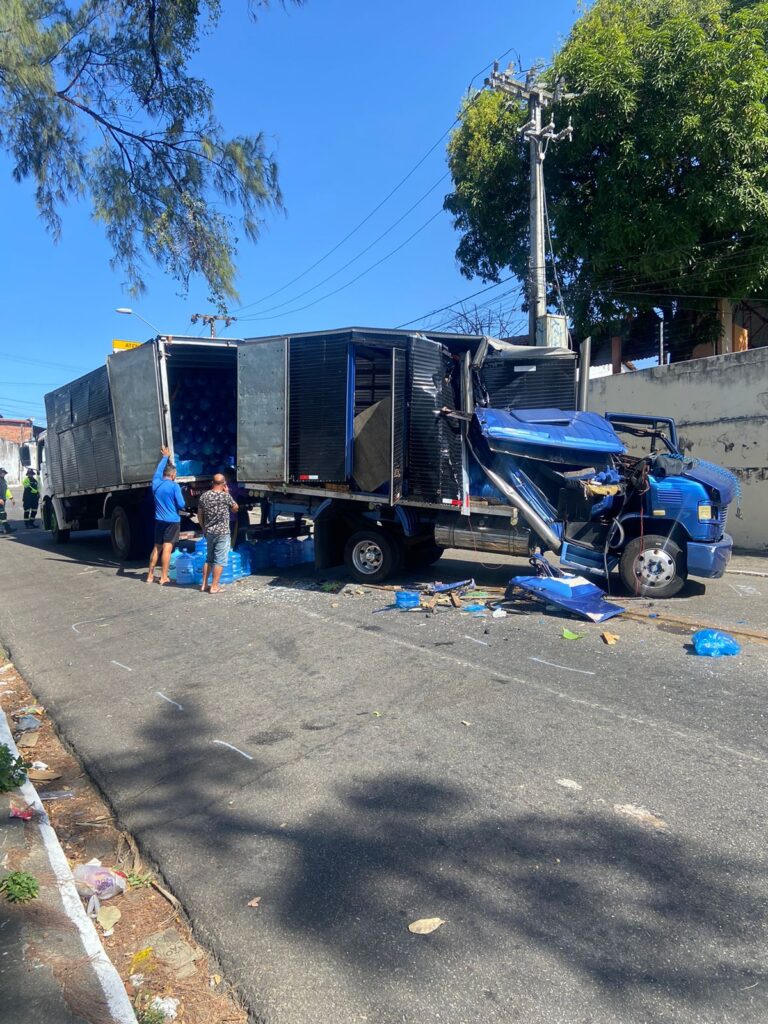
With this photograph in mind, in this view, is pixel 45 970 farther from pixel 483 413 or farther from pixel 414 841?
pixel 483 413

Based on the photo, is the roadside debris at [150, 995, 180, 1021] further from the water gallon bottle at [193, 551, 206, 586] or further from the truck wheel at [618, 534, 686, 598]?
the water gallon bottle at [193, 551, 206, 586]

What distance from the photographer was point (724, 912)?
2816 millimetres

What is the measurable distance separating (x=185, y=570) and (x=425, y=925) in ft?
26.6

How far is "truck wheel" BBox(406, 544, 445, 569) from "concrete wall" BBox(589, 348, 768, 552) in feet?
20.4

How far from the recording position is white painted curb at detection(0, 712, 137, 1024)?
2434mm

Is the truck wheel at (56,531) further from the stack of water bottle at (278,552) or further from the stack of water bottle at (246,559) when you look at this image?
the stack of water bottle at (278,552)

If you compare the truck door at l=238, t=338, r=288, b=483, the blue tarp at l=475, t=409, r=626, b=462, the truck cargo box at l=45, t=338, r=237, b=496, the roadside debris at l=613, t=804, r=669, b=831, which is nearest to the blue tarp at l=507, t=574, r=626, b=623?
the blue tarp at l=475, t=409, r=626, b=462

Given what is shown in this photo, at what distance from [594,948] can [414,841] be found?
0.99m

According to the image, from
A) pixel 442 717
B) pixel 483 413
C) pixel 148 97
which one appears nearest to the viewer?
pixel 442 717

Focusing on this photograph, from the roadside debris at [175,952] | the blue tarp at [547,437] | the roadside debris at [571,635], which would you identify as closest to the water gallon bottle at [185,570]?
the blue tarp at [547,437]

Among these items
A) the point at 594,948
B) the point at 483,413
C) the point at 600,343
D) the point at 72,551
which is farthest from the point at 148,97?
the point at 600,343

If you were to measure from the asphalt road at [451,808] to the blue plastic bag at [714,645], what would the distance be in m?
0.13

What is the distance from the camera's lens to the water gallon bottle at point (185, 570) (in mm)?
10312

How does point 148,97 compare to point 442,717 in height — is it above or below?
above
